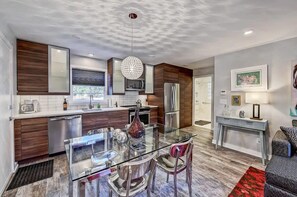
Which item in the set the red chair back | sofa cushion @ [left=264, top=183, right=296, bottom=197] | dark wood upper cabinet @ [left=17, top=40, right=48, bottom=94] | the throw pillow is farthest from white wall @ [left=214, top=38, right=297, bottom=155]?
dark wood upper cabinet @ [left=17, top=40, right=48, bottom=94]

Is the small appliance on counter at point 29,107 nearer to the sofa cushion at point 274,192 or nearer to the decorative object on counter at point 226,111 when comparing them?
the sofa cushion at point 274,192

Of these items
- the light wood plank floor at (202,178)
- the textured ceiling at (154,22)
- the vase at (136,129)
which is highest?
the textured ceiling at (154,22)

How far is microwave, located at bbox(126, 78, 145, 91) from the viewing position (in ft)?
14.7

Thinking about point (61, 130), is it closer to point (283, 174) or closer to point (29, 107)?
point (29, 107)

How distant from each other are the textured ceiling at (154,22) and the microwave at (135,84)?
1.52 meters

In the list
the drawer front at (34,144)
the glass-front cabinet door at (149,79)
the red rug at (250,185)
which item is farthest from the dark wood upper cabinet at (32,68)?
the red rug at (250,185)

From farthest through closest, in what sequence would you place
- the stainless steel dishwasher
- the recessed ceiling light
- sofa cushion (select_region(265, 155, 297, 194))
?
the stainless steel dishwasher, the recessed ceiling light, sofa cushion (select_region(265, 155, 297, 194))

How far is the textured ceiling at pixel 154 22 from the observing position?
170 centimetres

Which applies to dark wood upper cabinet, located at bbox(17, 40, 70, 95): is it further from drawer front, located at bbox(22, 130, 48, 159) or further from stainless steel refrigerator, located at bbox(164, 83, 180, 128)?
stainless steel refrigerator, located at bbox(164, 83, 180, 128)

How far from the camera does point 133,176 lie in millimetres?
1234

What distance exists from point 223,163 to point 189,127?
2.95 m

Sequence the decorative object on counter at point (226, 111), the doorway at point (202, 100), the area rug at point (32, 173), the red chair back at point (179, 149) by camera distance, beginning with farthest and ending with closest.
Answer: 1. the doorway at point (202, 100)
2. the decorative object on counter at point (226, 111)
3. the area rug at point (32, 173)
4. the red chair back at point (179, 149)

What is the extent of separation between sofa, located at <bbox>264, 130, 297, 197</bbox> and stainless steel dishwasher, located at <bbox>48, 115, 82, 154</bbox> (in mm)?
3489

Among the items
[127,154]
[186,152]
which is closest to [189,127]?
[186,152]
